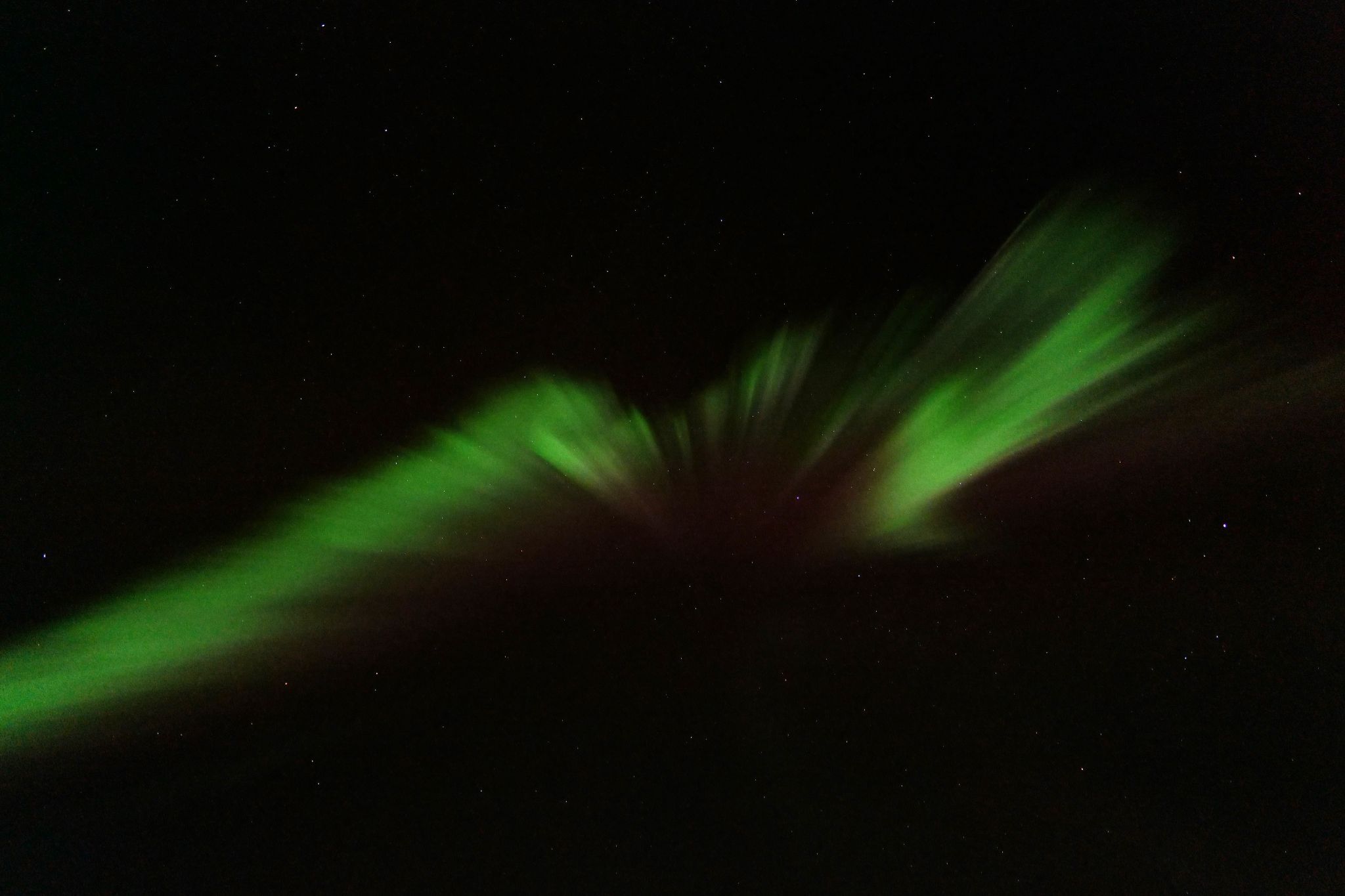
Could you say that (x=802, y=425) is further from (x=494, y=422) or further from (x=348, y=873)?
(x=348, y=873)

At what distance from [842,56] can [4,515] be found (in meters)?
Answer: 0.47

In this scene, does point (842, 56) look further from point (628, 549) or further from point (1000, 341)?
point (628, 549)

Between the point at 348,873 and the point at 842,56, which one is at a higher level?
the point at 842,56

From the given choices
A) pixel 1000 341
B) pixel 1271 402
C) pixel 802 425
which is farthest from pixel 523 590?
pixel 1271 402

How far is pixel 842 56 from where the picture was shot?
0.43 metres

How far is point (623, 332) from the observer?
429mm

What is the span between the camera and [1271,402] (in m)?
0.44

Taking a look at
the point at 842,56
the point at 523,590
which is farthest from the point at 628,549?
the point at 842,56

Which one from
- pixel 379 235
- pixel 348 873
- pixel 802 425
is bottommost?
pixel 348 873

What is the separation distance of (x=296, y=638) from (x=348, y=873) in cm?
12

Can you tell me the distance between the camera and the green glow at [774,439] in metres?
0.42

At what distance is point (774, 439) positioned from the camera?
1.41 ft

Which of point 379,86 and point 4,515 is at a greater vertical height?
point 379,86

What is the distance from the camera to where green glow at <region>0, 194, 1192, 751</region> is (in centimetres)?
42
